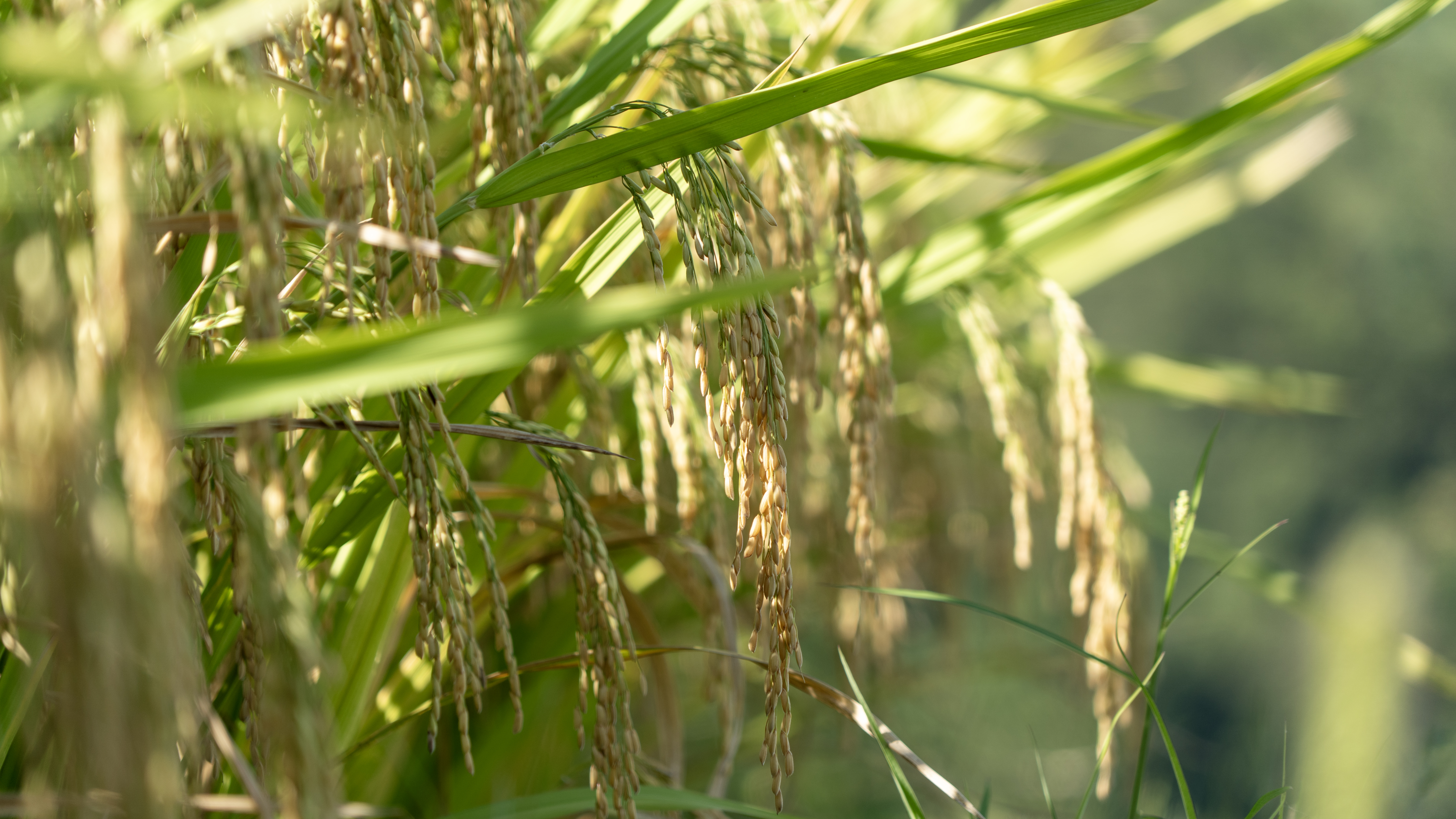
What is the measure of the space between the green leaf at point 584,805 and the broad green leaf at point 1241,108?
1.38 ft

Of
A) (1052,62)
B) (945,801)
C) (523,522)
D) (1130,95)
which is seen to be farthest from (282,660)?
(1130,95)

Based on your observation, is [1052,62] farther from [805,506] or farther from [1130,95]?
[805,506]

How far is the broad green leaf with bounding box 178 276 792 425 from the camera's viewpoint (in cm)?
18

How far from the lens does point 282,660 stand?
0.19 meters

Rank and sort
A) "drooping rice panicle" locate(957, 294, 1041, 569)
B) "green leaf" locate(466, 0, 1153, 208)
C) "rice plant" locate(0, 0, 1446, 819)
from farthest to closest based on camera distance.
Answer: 1. "drooping rice panicle" locate(957, 294, 1041, 569)
2. "green leaf" locate(466, 0, 1153, 208)
3. "rice plant" locate(0, 0, 1446, 819)

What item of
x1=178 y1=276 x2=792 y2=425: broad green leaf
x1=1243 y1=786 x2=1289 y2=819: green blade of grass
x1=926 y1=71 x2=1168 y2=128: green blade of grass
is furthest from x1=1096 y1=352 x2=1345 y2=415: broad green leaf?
x1=178 y1=276 x2=792 y2=425: broad green leaf

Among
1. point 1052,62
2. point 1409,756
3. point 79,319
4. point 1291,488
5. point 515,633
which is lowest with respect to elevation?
point 1291,488

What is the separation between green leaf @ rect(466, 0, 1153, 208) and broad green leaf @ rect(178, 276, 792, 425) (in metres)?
0.13

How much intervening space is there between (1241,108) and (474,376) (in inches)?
17.8

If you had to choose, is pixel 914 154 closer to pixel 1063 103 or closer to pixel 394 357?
pixel 1063 103

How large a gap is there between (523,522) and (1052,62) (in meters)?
0.78

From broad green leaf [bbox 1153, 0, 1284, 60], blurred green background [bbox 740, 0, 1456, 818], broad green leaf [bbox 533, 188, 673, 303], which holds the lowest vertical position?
blurred green background [bbox 740, 0, 1456, 818]

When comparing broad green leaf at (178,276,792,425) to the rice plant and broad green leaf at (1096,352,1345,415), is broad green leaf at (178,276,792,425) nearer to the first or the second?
the rice plant

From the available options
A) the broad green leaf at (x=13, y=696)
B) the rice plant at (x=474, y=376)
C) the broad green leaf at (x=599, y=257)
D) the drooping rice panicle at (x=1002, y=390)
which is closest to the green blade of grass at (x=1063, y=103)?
the rice plant at (x=474, y=376)
